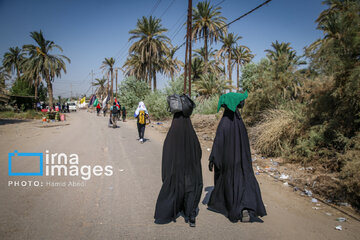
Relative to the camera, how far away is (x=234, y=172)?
154 inches

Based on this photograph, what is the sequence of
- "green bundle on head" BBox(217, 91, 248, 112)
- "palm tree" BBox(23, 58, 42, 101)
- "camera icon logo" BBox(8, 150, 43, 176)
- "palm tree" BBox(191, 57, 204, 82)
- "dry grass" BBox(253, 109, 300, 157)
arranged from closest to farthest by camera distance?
1. "green bundle on head" BBox(217, 91, 248, 112)
2. "camera icon logo" BBox(8, 150, 43, 176)
3. "dry grass" BBox(253, 109, 300, 157)
4. "palm tree" BBox(23, 58, 42, 101)
5. "palm tree" BBox(191, 57, 204, 82)

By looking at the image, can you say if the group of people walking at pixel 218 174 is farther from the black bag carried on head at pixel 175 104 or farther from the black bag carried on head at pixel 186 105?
the black bag carried on head at pixel 175 104

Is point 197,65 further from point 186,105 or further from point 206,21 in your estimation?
point 186,105

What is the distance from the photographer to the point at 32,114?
27.4 metres

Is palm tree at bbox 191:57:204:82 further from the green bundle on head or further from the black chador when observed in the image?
the black chador

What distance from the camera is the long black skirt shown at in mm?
3750

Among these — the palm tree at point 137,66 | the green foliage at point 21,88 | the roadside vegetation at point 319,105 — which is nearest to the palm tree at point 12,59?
the green foliage at point 21,88

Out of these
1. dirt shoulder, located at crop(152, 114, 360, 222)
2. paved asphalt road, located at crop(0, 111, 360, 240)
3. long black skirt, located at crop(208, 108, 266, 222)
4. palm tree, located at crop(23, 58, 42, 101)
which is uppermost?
palm tree, located at crop(23, 58, 42, 101)

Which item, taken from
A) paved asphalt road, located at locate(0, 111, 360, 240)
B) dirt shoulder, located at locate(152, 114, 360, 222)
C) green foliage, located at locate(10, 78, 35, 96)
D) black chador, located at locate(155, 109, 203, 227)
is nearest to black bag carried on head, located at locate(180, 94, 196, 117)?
black chador, located at locate(155, 109, 203, 227)

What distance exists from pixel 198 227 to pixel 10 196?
356 cm

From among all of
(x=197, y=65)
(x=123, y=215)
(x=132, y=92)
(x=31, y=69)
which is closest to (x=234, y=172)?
(x=123, y=215)

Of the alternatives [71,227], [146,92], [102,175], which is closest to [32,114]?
[146,92]

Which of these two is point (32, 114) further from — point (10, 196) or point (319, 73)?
point (319, 73)

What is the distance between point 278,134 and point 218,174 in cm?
476
